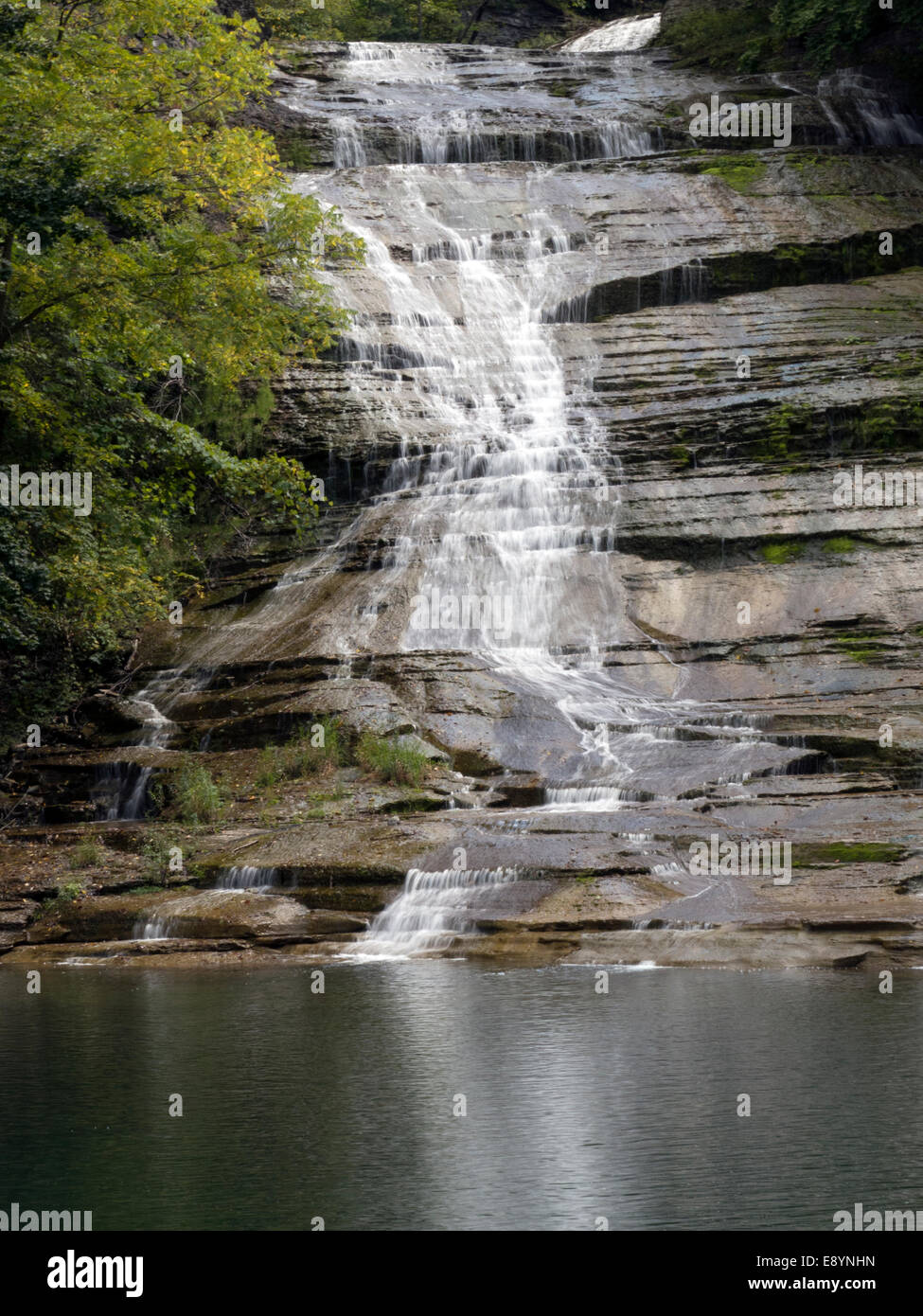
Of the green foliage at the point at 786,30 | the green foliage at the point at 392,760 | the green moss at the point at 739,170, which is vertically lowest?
the green foliage at the point at 392,760

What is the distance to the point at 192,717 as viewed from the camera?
68.3ft

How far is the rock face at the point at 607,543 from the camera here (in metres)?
15.0

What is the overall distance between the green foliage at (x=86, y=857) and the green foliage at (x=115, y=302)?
107 inches

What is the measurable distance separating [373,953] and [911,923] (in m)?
5.46

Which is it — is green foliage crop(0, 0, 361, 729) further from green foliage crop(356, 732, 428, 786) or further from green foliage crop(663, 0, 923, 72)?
green foliage crop(663, 0, 923, 72)

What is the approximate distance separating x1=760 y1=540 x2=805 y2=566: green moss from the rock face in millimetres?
74

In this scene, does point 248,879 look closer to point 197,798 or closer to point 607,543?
point 197,798

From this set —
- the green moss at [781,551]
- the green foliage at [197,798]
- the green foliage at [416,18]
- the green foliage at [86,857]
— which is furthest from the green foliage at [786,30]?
the green foliage at [86,857]

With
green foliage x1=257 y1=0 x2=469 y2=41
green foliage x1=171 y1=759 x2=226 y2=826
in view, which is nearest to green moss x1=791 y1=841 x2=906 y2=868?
green foliage x1=171 y1=759 x2=226 y2=826

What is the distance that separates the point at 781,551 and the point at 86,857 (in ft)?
41.2

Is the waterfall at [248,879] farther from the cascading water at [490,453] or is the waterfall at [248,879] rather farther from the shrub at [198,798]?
the shrub at [198,798]

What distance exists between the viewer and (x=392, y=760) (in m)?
18.2
